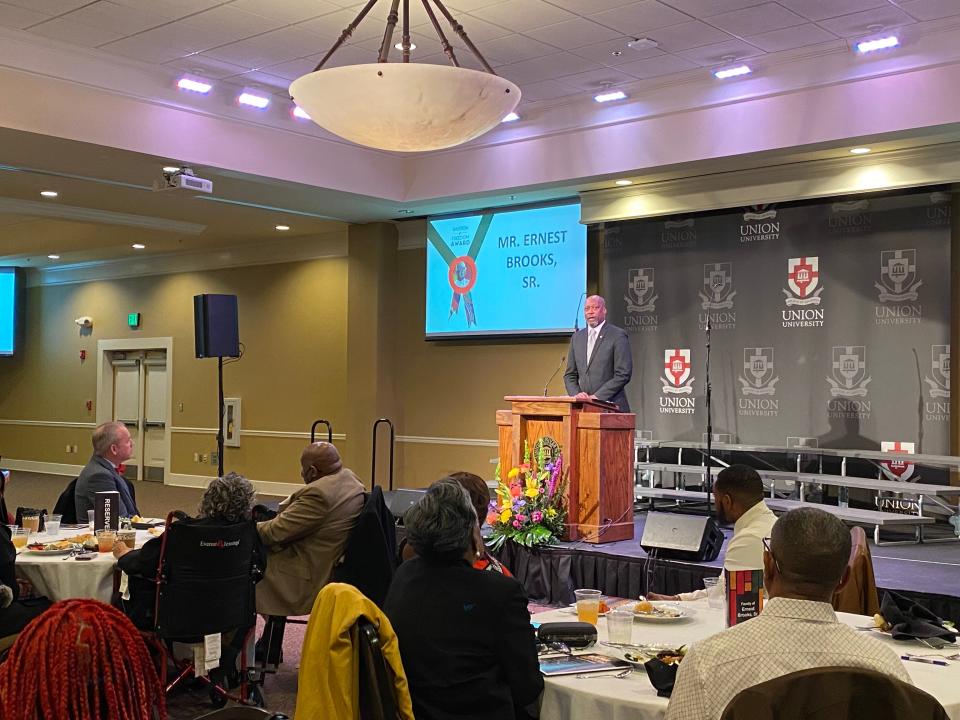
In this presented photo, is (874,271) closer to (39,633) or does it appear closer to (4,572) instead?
(4,572)

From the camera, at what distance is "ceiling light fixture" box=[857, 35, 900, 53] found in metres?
6.75

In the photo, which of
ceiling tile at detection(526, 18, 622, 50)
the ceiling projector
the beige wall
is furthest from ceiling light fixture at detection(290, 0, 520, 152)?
the beige wall

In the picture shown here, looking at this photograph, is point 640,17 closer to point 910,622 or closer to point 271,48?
point 271,48

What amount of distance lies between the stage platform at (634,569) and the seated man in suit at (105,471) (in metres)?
2.69

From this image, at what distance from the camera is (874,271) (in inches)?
305

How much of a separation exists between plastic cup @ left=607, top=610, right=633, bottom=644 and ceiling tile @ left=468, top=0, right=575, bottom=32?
14.6 ft

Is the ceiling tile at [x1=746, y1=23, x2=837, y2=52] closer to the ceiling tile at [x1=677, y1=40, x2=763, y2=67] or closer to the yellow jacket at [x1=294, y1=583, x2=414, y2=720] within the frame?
the ceiling tile at [x1=677, y1=40, x2=763, y2=67]

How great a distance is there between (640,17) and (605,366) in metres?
2.53

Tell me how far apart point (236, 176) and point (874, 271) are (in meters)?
5.32

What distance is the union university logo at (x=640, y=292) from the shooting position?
8.98 m

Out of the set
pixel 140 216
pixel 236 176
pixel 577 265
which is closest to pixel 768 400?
pixel 577 265

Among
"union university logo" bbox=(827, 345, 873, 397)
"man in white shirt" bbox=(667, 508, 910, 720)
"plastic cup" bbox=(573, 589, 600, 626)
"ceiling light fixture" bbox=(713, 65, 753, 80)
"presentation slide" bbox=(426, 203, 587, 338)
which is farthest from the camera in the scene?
"presentation slide" bbox=(426, 203, 587, 338)

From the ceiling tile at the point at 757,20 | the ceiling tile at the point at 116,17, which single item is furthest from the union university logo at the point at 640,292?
the ceiling tile at the point at 116,17

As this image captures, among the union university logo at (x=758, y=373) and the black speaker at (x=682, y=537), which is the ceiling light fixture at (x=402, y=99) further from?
the union university logo at (x=758, y=373)
